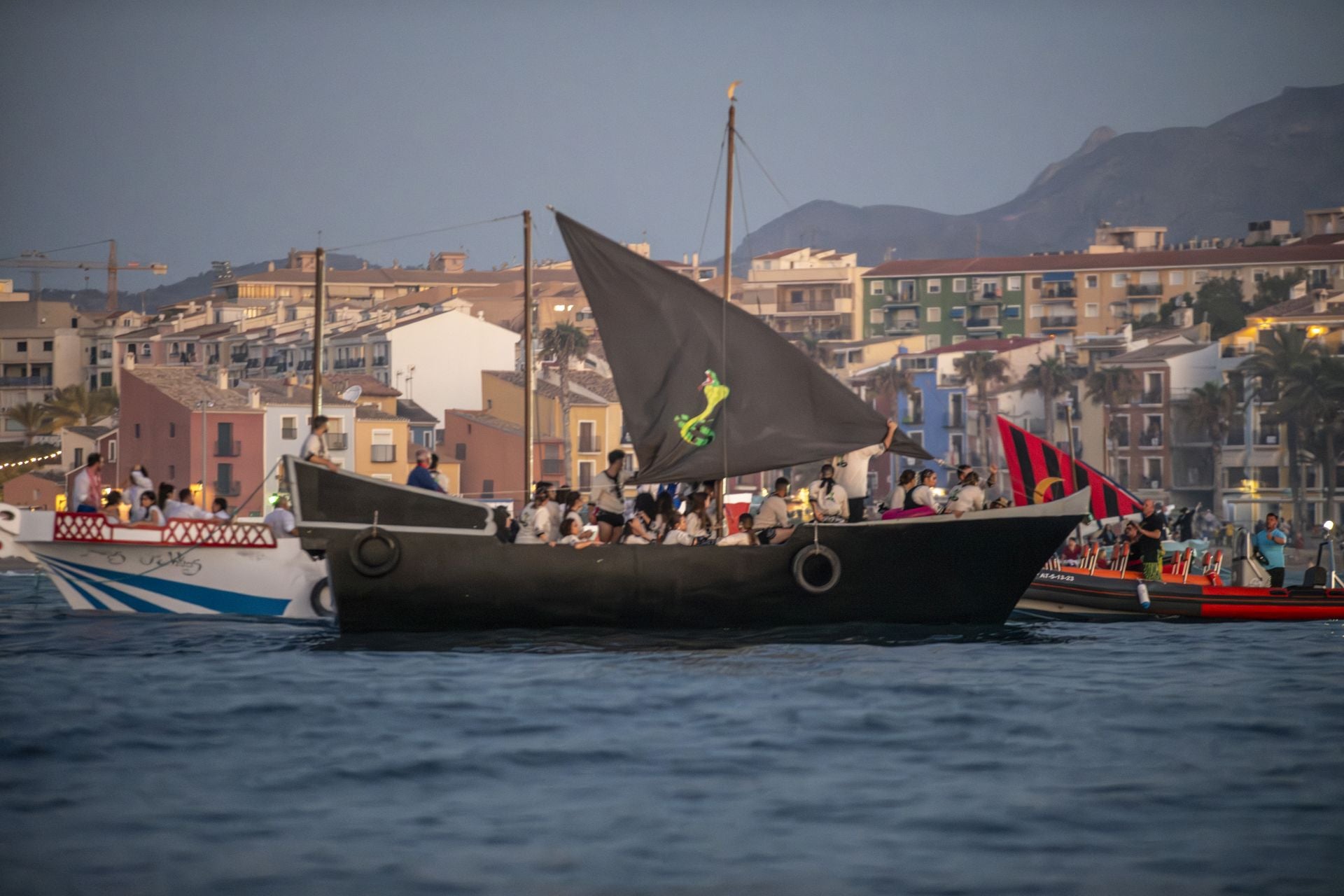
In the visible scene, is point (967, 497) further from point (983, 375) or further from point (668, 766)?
point (983, 375)

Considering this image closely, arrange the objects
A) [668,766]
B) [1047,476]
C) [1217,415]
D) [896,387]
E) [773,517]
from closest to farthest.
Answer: [668,766], [773,517], [1047,476], [1217,415], [896,387]

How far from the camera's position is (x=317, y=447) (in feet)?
73.6

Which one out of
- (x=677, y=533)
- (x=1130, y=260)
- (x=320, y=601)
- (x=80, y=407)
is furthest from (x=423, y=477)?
(x=1130, y=260)

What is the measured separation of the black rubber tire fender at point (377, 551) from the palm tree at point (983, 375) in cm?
9492

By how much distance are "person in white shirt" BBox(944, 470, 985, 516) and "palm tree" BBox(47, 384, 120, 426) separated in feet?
331

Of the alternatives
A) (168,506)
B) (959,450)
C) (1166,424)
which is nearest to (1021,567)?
(168,506)

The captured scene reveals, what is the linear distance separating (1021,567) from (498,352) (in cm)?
8637

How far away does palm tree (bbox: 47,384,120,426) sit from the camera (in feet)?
379

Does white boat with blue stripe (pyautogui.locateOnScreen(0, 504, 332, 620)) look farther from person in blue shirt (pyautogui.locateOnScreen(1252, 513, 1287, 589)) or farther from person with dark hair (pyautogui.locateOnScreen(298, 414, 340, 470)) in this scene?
person in blue shirt (pyautogui.locateOnScreen(1252, 513, 1287, 589))

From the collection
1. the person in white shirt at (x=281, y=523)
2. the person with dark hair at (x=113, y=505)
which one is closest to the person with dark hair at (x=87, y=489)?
the person with dark hair at (x=113, y=505)

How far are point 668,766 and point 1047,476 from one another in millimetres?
20353

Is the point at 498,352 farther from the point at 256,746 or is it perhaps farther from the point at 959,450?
the point at 256,746

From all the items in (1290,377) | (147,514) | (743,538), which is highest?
(1290,377)

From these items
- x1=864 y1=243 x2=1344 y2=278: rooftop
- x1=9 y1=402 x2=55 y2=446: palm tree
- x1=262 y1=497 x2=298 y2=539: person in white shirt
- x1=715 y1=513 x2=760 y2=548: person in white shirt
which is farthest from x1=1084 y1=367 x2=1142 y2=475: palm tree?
x1=715 y1=513 x2=760 y2=548: person in white shirt
